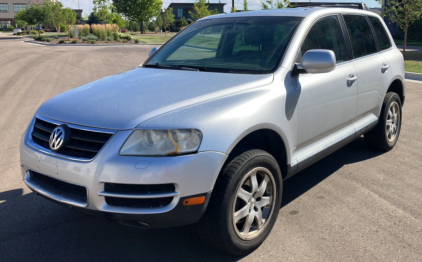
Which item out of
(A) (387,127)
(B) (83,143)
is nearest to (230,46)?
(B) (83,143)

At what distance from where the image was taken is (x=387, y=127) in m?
5.55

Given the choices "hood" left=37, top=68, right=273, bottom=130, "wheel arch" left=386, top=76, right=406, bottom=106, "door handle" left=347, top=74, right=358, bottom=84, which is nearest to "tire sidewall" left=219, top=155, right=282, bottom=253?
"hood" left=37, top=68, right=273, bottom=130

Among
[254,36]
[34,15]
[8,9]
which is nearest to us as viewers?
[254,36]

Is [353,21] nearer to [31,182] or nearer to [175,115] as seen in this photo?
[175,115]

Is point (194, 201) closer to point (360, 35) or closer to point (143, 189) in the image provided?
point (143, 189)

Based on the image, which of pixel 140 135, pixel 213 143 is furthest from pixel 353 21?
pixel 140 135

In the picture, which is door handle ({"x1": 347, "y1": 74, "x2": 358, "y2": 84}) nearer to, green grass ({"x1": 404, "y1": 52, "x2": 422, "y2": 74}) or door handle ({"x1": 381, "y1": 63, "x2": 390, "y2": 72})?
door handle ({"x1": 381, "y1": 63, "x2": 390, "y2": 72})

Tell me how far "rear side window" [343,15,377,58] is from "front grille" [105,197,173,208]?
289 cm

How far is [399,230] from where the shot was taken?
360 cm

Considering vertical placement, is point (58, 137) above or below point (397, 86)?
below

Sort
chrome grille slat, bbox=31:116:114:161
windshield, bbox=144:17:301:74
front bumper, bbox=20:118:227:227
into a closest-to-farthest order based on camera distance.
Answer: front bumper, bbox=20:118:227:227, chrome grille slat, bbox=31:116:114:161, windshield, bbox=144:17:301:74

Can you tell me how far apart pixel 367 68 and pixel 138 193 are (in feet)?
10.4

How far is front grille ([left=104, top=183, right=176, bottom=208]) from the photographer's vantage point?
2.75 m

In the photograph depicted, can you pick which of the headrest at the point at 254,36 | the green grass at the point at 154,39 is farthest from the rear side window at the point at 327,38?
the green grass at the point at 154,39
